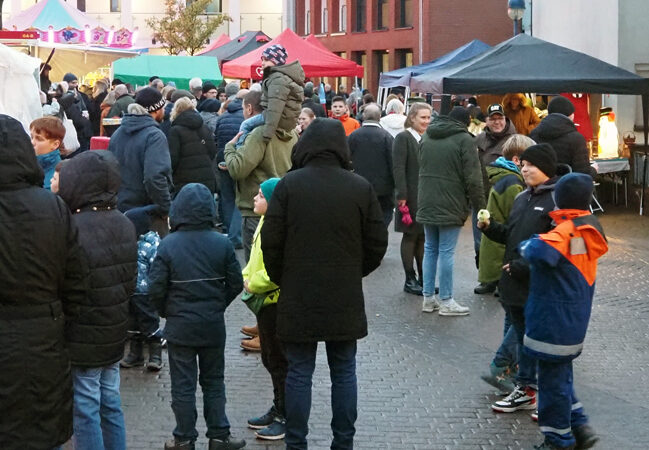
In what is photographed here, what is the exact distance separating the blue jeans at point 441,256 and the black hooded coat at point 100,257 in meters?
5.13

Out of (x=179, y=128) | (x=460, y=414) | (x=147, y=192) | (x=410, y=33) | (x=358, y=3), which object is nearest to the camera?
(x=460, y=414)

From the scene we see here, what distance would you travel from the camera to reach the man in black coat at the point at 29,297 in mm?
4918

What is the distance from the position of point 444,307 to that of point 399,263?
3040 mm

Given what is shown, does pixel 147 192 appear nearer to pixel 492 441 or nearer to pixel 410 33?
pixel 492 441

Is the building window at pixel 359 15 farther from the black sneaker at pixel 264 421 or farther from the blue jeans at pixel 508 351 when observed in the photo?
the black sneaker at pixel 264 421

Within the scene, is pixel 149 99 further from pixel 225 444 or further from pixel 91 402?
pixel 91 402

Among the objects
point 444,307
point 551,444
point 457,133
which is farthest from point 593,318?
point 551,444

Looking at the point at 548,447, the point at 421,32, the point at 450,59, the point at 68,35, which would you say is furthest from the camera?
the point at 421,32

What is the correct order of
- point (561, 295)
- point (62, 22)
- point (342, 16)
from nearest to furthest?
1. point (561, 295)
2. point (62, 22)
3. point (342, 16)

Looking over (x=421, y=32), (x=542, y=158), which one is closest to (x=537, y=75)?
(x=542, y=158)

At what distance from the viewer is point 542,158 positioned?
7.42m

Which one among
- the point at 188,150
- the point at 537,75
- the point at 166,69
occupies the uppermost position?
the point at 166,69

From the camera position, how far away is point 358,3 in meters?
47.0

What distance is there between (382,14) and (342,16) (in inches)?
150
